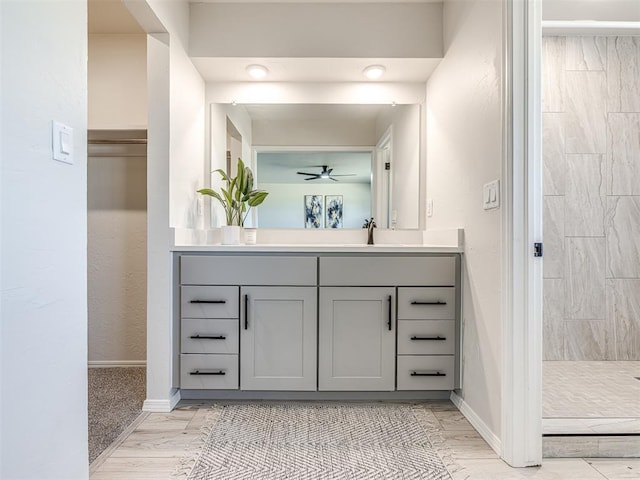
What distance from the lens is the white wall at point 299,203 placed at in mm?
2807

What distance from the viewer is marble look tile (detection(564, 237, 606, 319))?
283 cm

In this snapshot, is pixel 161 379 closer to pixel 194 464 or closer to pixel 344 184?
pixel 194 464

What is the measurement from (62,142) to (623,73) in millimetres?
3494

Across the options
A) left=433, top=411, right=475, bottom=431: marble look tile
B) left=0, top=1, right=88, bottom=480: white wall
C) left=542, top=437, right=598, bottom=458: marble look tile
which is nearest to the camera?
left=0, top=1, right=88, bottom=480: white wall

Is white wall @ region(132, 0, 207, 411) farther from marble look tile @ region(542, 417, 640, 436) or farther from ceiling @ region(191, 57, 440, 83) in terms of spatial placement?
marble look tile @ region(542, 417, 640, 436)

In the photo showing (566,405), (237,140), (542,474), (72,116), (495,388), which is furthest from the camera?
(237,140)

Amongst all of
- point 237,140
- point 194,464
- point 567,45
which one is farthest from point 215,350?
point 567,45

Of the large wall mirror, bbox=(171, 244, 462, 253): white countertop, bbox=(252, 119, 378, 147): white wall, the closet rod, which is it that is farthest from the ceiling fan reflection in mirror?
the closet rod

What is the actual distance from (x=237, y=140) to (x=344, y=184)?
2.69 feet

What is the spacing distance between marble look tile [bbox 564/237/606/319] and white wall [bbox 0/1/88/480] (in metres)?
2.99

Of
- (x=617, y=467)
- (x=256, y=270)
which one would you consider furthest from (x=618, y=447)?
(x=256, y=270)

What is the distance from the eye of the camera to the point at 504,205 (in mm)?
1604

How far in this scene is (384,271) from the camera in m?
2.16

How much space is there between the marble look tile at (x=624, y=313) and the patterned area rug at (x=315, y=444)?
5.92 feet
